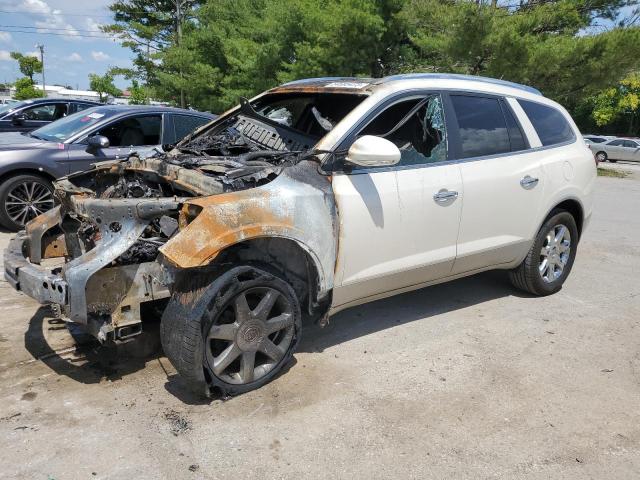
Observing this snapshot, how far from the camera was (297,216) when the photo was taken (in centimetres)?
336

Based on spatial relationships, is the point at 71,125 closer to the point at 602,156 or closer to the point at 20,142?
the point at 20,142

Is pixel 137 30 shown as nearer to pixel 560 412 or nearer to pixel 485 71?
pixel 485 71

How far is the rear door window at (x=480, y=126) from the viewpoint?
4.29 metres

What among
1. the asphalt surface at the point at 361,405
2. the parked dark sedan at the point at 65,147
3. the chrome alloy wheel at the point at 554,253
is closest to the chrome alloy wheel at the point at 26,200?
the parked dark sedan at the point at 65,147

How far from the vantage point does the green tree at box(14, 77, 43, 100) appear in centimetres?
5197

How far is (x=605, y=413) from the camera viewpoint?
3438mm

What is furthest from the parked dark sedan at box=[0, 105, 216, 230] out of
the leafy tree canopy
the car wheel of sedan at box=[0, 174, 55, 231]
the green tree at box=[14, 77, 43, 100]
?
the green tree at box=[14, 77, 43, 100]

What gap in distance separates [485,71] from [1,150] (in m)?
15.3

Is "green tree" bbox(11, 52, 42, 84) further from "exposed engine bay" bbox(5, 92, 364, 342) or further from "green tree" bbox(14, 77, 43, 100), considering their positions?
"exposed engine bay" bbox(5, 92, 364, 342)

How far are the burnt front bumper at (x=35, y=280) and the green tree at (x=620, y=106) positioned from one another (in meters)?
36.5

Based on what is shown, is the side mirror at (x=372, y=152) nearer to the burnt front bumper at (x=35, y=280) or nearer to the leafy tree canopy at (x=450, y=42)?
the burnt front bumper at (x=35, y=280)

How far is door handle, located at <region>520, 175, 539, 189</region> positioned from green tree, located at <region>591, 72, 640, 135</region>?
110ft

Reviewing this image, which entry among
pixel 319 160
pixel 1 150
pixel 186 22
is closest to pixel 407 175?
pixel 319 160

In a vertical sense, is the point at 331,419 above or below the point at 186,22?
below
